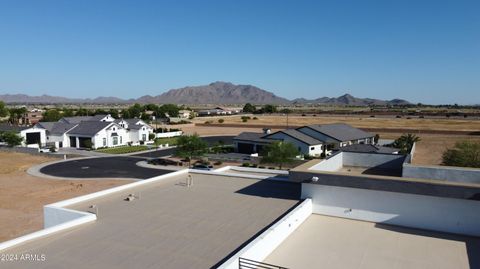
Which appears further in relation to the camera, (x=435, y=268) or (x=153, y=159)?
(x=153, y=159)

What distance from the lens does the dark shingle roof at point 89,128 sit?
230 ft

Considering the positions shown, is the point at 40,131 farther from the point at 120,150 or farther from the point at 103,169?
the point at 103,169

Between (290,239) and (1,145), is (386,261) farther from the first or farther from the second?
(1,145)

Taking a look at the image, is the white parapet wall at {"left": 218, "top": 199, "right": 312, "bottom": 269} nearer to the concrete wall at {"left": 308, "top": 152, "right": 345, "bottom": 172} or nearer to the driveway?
the concrete wall at {"left": 308, "top": 152, "right": 345, "bottom": 172}

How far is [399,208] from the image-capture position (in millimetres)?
15188

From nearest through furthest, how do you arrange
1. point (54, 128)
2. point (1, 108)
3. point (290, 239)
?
1. point (290, 239)
2. point (54, 128)
3. point (1, 108)

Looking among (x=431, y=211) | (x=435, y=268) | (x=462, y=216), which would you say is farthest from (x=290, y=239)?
(x=462, y=216)

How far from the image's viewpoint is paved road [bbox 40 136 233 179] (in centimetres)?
4353

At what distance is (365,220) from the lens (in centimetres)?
1588

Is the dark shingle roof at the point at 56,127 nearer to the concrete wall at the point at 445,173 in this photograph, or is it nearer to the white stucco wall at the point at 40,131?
the white stucco wall at the point at 40,131

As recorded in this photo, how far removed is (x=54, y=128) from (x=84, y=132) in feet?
26.7

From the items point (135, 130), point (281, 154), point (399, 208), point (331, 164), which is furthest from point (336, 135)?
point (399, 208)

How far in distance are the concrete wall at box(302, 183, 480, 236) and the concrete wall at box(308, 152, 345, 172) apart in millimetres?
2143

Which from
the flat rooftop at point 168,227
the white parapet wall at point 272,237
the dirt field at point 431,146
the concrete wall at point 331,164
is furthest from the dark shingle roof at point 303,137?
the white parapet wall at point 272,237
